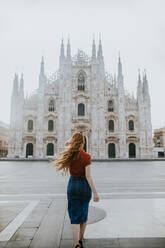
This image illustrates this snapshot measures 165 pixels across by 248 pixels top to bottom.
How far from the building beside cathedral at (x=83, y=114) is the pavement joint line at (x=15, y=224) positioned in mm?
26734

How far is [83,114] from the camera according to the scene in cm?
3281

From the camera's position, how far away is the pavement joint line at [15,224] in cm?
272

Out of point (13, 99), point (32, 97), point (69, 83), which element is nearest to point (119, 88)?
point (69, 83)

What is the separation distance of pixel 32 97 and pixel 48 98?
2890mm

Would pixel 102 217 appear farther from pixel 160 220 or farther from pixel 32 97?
pixel 32 97

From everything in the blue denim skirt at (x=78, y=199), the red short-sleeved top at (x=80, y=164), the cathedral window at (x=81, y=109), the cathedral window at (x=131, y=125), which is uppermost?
the cathedral window at (x=81, y=109)

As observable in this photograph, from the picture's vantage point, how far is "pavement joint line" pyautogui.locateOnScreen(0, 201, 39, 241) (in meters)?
2.72

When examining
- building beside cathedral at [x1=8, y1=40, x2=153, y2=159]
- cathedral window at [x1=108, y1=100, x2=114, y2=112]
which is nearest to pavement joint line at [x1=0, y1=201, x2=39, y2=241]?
building beside cathedral at [x1=8, y1=40, x2=153, y2=159]

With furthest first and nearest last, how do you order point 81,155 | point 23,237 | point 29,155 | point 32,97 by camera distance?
point 32,97
point 29,155
point 23,237
point 81,155

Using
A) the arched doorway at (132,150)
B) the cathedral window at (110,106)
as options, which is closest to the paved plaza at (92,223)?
the arched doorway at (132,150)

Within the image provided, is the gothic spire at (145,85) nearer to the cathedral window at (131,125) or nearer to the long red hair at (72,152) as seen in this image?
the cathedral window at (131,125)

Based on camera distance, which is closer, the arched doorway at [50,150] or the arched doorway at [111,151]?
the arched doorway at [50,150]

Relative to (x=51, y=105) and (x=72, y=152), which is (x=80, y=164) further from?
(x=51, y=105)

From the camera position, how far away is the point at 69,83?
107ft
